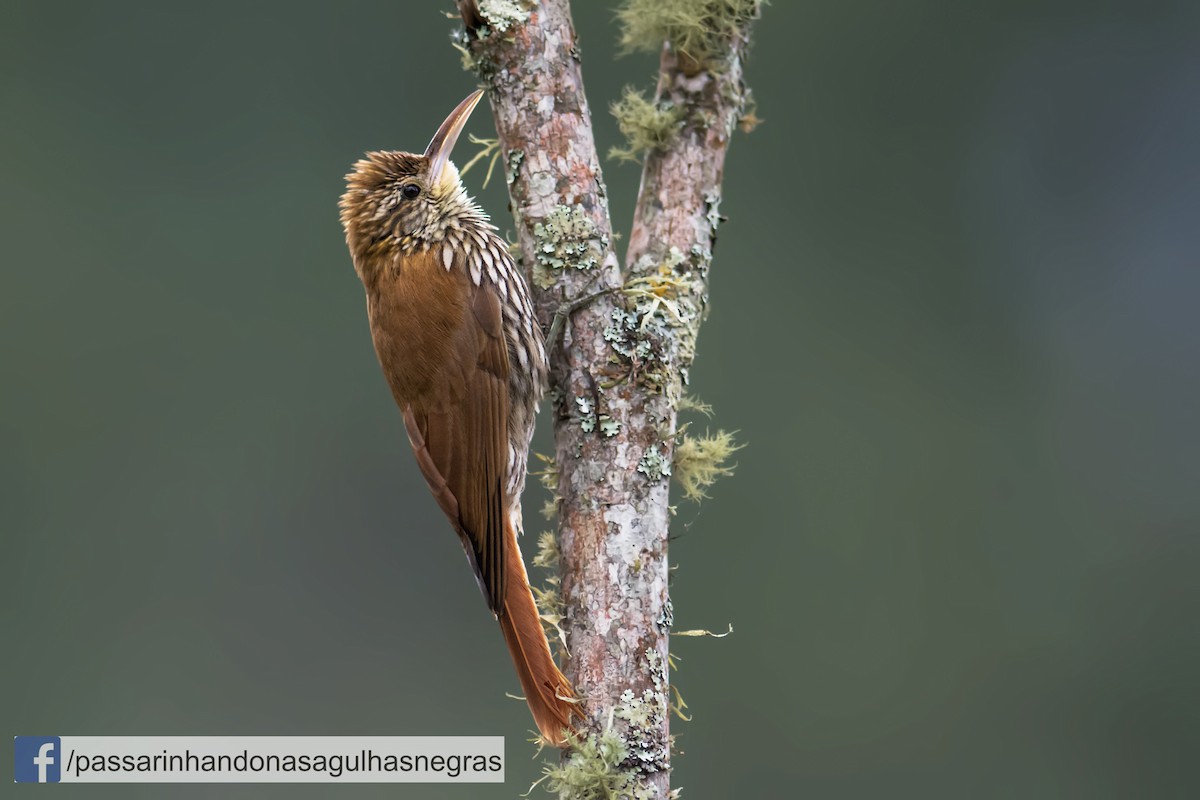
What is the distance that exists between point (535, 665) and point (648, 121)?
1.09m

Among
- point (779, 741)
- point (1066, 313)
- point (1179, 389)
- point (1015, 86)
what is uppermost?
point (1015, 86)

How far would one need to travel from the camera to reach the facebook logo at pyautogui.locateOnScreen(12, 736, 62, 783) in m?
3.89

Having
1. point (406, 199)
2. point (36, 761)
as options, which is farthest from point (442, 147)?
point (36, 761)

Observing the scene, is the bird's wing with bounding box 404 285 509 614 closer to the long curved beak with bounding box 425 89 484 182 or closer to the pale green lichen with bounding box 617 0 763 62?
the long curved beak with bounding box 425 89 484 182

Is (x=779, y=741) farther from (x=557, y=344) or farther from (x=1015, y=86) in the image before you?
(x=557, y=344)

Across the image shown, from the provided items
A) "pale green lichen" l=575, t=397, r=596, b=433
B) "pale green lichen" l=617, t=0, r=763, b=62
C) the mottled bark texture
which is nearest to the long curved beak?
the mottled bark texture

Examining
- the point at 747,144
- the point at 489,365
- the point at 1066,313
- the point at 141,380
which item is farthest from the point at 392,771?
the point at 1066,313

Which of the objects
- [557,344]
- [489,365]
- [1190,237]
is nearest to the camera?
[557,344]

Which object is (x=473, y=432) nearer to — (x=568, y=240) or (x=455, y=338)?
(x=455, y=338)

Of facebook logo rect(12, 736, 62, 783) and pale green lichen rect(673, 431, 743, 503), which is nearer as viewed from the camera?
pale green lichen rect(673, 431, 743, 503)

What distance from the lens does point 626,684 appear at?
2.26m

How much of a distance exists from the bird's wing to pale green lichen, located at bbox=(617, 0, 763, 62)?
64 centimetres

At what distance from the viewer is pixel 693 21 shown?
2.77m

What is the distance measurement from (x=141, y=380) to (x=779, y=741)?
3419 mm
